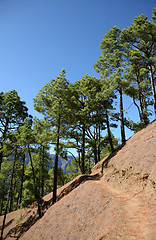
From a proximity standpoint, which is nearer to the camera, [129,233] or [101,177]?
[129,233]

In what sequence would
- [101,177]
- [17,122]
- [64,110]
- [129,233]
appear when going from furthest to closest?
[17,122]
[64,110]
[101,177]
[129,233]

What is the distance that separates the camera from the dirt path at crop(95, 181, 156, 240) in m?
5.04

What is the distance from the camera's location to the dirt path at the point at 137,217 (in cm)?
504

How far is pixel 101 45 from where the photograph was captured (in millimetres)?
18797

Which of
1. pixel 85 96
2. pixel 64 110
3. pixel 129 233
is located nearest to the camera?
pixel 129 233

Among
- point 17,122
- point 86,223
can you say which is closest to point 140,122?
point 86,223

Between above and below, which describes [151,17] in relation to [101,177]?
above

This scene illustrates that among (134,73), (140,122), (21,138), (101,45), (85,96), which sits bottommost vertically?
(21,138)

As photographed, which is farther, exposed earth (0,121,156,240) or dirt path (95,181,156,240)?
exposed earth (0,121,156,240)

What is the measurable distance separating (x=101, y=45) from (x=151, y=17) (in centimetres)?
623

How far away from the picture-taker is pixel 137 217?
6094 mm

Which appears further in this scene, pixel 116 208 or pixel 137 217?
pixel 116 208

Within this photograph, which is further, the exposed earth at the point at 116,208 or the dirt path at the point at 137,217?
the exposed earth at the point at 116,208

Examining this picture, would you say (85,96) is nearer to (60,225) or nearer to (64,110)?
(64,110)
